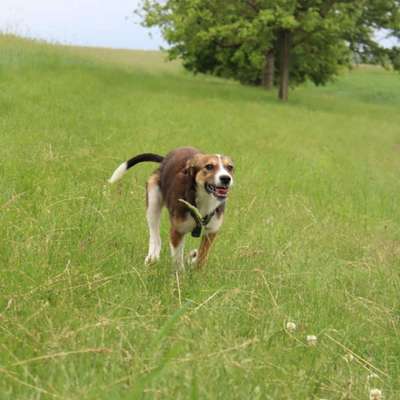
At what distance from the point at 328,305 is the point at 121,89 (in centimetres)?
1614

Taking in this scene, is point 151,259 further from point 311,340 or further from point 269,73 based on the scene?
point 269,73

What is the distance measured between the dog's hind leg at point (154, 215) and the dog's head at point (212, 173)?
64 cm

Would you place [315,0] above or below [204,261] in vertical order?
above

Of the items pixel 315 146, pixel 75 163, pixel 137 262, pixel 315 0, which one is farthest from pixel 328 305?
pixel 315 0

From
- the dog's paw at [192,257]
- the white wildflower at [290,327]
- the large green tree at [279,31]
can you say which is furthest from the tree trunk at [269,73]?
the white wildflower at [290,327]

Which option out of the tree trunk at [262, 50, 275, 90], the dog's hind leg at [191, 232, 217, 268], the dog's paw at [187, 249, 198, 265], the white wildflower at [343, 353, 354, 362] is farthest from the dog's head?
the tree trunk at [262, 50, 275, 90]

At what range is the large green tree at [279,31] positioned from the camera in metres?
25.8

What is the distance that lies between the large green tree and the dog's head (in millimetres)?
20698

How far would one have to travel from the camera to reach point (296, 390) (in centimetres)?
283

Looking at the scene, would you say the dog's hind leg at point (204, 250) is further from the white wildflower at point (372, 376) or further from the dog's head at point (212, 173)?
the white wildflower at point (372, 376)

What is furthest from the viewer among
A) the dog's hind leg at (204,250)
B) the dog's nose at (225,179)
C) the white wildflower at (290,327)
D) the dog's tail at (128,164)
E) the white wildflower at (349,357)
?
the dog's tail at (128,164)

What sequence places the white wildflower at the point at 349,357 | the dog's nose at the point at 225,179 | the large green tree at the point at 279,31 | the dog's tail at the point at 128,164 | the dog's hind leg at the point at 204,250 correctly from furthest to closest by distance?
1. the large green tree at the point at 279,31
2. the dog's tail at the point at 128,164
3. the dog's hind leg at the point at 204,250
4. the dog's nose at the point at 225,179
5. the white wildflower at the point at 349,357

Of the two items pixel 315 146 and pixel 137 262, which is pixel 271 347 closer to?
pixel 137 262

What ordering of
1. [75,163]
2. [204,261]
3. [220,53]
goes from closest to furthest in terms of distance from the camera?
[204,261] < [75,163] < [220,53]
